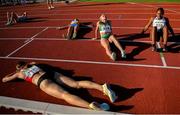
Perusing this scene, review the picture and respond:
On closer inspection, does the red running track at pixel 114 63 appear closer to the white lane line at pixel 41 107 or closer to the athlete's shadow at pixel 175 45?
the athlete's shadow at pixel 175 45

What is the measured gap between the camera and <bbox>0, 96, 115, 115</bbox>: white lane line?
5465 millimetres

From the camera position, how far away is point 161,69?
7379 mm

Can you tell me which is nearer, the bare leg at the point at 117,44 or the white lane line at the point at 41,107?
the white lane line at the point at 41,107

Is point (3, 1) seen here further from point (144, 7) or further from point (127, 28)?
point (127, 28)

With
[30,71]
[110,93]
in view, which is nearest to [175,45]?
[110,93]

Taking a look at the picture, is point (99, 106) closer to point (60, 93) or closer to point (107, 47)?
point (60, 93)

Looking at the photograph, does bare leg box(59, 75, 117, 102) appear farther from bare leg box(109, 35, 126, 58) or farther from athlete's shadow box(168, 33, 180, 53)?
athlete's shadow box(168, 33, 180, 53)

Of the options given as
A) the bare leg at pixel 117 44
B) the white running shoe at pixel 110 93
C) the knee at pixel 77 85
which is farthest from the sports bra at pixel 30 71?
the bare leg at pixel 117 44

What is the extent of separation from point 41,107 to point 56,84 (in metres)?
0.68

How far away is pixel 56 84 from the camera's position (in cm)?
618

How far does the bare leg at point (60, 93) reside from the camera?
5.64m

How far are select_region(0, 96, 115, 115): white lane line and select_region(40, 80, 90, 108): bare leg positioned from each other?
135 millimetres

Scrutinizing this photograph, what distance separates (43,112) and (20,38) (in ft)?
21.4

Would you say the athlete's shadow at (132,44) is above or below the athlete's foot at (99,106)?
above
